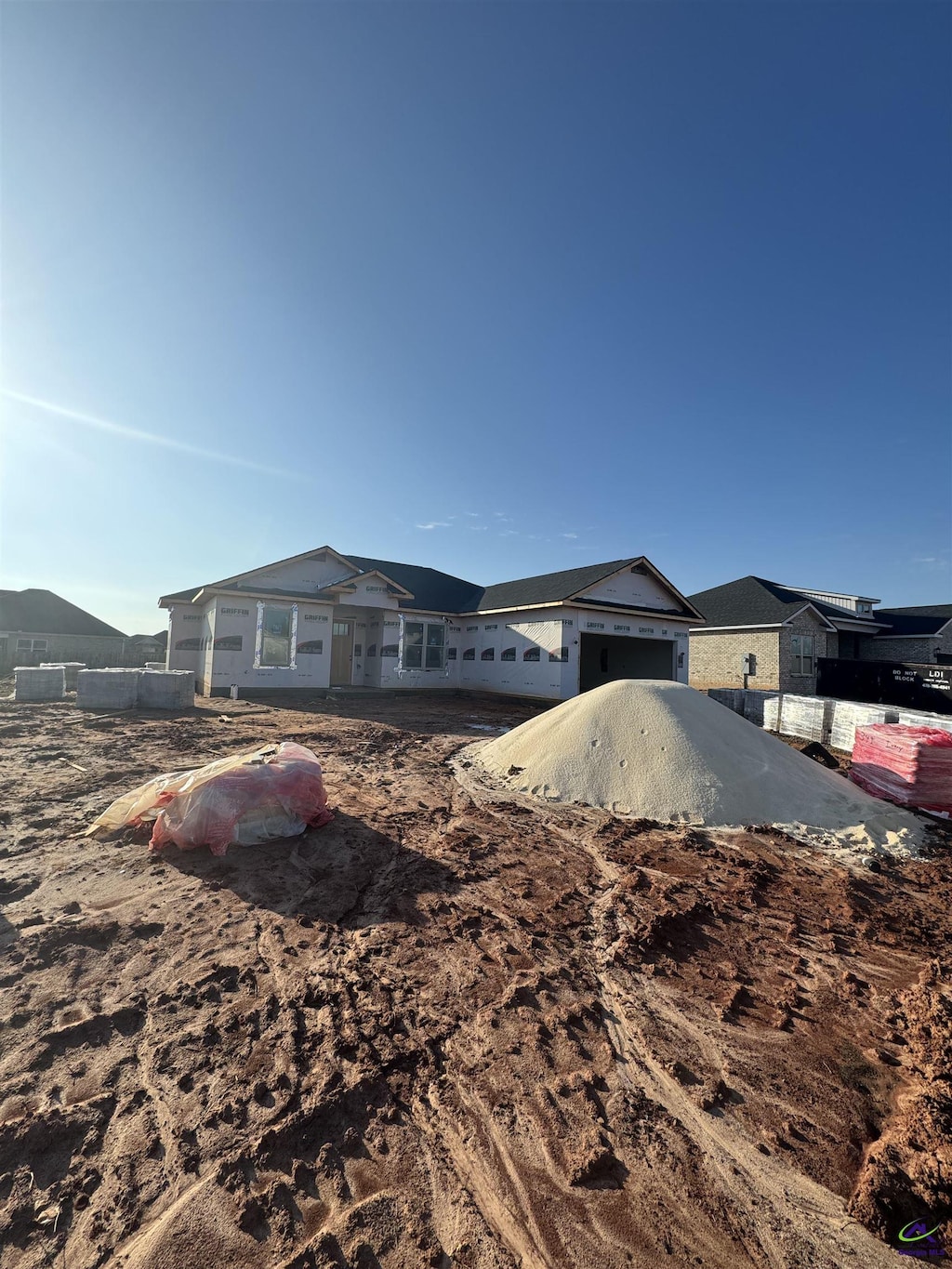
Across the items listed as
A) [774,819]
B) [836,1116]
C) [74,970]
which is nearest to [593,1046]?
[836,1116]

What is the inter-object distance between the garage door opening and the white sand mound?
11.9m

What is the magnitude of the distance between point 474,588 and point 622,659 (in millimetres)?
8170

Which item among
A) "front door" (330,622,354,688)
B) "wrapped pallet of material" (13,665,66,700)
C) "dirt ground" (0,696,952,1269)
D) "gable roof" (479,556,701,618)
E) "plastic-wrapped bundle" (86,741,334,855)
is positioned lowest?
"dirt ground" (0,696,952,1269)

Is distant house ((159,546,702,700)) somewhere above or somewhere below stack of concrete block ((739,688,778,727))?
above

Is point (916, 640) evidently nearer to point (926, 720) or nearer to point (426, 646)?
point (926, 720)

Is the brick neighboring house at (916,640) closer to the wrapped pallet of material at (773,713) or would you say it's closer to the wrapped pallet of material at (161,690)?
the wrapped pallet of material at (773,713)

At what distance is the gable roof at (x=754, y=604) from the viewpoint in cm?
2381

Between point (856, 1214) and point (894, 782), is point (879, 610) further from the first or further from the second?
point (856, 1214)

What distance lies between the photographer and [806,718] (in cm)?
1334

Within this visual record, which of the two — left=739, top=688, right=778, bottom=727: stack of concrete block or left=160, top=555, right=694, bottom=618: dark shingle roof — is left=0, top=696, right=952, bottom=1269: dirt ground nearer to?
left=739, top=688, right=778, bottom=727: stack of concrete block

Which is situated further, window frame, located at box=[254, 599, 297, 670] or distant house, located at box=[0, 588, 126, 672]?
distant house, located at box=[0, 588, 126, 672]

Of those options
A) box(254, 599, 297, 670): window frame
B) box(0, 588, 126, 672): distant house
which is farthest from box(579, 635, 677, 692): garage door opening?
box(0, 588, 126, 672): distant house

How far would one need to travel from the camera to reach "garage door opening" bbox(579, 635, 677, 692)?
822 inches

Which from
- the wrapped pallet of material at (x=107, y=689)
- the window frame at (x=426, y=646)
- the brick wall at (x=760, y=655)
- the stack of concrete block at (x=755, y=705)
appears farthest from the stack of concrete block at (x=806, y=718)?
the wrapped pallet of material at (x=107, y=689)
